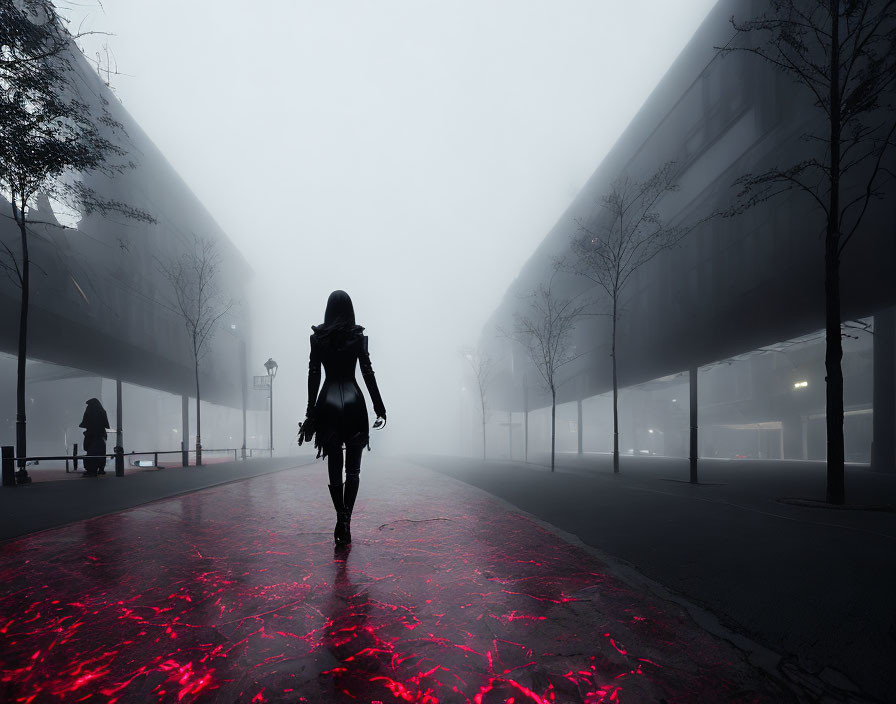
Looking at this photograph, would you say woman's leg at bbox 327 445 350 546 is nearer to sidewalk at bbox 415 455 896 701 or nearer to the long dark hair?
the long dark hair

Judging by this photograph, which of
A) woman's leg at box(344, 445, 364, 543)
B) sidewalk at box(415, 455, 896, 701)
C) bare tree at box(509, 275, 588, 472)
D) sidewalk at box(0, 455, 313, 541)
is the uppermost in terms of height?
bare tree at box(509, 275, 588, 472)

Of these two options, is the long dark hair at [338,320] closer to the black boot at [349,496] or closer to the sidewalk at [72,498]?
the black boot at [349,496]

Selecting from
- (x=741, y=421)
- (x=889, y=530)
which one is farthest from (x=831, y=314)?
(x=741, y=421)

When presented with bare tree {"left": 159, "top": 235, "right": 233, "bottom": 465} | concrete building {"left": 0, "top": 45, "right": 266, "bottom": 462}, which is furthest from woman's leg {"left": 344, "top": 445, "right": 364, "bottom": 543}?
bare tree {"left": 159, "top": 235, "right": 233, "bottom": 465}

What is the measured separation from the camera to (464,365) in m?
56.5

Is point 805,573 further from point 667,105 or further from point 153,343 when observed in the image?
point 153,343

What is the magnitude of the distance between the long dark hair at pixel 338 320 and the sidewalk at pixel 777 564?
3427 mm

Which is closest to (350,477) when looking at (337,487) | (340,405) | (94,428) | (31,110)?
(337,487)

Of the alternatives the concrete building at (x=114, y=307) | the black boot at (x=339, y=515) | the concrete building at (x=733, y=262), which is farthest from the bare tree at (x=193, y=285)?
the concrete building at (x=733, y=262)

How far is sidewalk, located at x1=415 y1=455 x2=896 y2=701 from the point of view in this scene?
2238 millimetres

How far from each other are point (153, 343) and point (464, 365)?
38411mm

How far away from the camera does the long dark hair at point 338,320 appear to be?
4512 mm

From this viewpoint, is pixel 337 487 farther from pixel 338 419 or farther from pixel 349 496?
pixel 338 419

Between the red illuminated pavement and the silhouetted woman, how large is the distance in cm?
61
